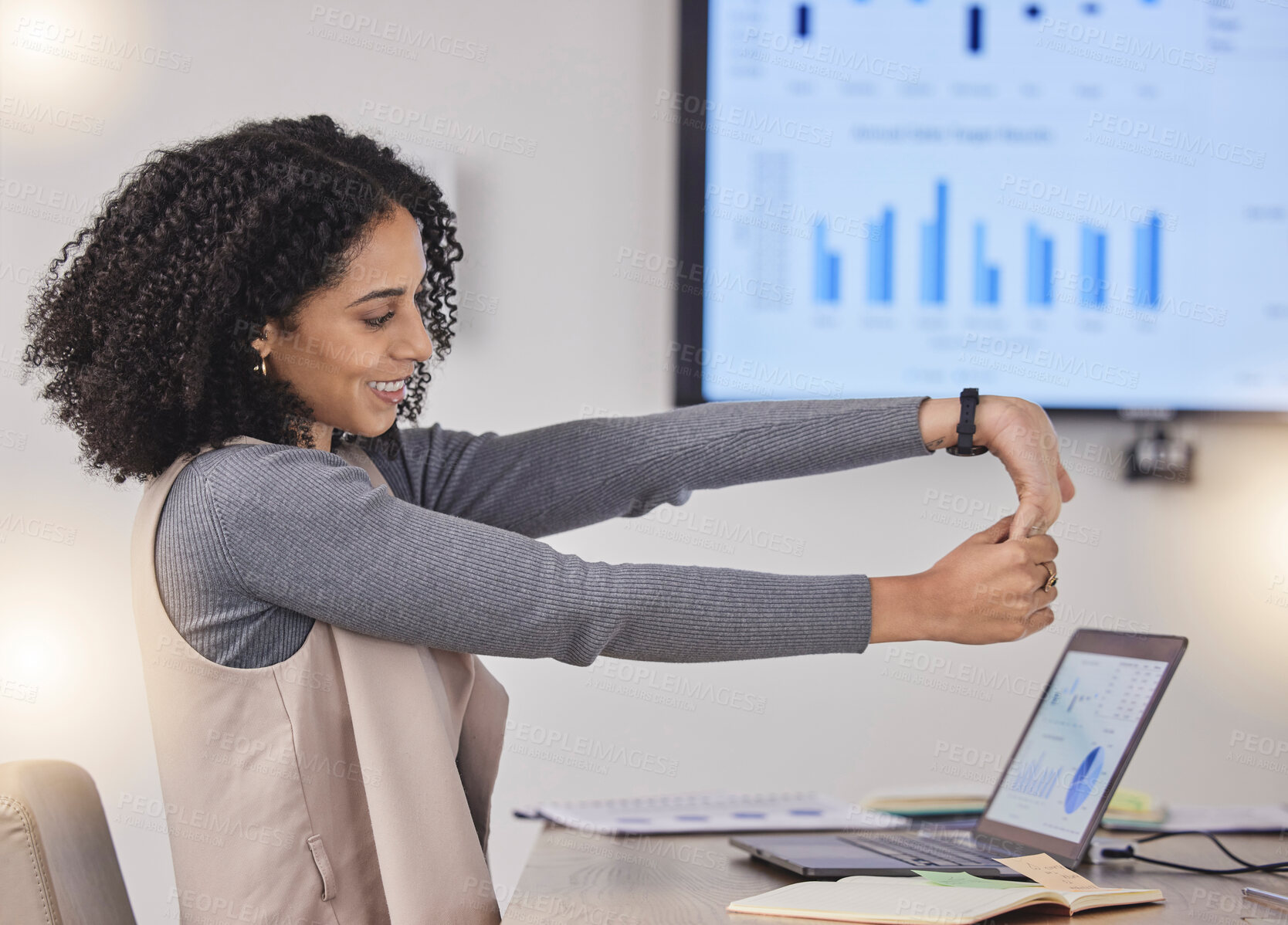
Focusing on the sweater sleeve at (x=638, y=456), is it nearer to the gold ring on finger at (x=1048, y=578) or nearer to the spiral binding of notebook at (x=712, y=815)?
the gold ring on finger at (x=1048, y=578)

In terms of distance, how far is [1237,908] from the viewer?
0.93 metres

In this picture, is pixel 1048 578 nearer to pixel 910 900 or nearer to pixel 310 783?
pixel 910 900

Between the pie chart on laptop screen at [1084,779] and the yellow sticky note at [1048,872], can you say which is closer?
the yellow sticky note at [1048,872]

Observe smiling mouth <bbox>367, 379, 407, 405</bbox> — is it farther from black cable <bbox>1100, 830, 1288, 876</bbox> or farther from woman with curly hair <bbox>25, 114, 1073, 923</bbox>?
black cable <bbox>1100, 830, 1288, 876</bbox>

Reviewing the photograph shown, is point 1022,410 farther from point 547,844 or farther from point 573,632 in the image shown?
point 547,844

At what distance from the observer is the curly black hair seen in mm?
1002

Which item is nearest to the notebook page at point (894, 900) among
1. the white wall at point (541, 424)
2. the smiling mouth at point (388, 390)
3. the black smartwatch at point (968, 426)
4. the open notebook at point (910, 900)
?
the open notebook at point (910, 900)

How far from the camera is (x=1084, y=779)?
112cm

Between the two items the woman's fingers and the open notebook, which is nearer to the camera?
the open notebook

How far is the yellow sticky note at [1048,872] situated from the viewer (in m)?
0.93

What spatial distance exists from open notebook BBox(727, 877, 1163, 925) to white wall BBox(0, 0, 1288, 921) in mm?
1034

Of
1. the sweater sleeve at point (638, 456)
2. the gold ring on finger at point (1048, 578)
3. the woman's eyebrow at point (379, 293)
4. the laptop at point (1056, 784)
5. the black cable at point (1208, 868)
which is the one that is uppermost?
the woman's eyebrow at point (379, 293)

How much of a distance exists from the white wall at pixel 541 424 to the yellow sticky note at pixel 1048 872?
0.95 m

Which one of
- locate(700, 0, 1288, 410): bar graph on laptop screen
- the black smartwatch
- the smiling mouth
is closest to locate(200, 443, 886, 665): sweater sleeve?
the smiling mouth
